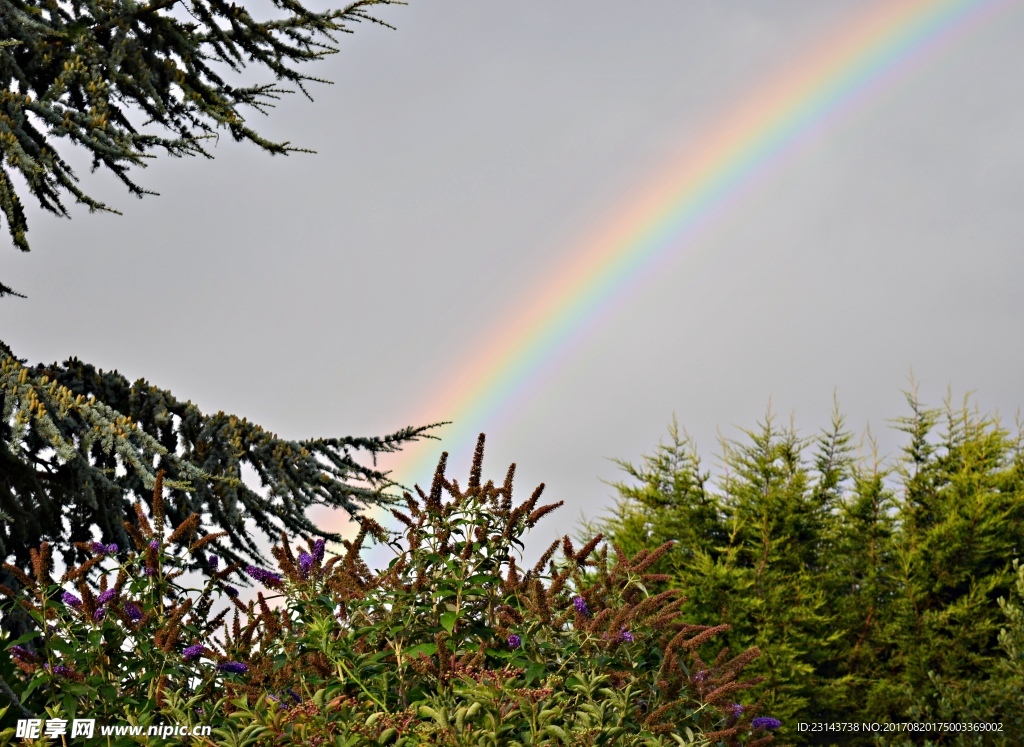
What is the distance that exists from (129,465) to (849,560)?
885 cm

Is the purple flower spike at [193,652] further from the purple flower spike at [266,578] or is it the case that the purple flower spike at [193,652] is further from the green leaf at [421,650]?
the green leaf at [421,650]

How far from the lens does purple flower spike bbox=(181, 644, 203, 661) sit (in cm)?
321

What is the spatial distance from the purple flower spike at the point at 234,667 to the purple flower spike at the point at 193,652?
87 millimetres

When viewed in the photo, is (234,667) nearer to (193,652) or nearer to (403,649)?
(193,652)

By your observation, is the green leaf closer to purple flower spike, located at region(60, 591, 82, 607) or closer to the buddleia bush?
the buddleia bush

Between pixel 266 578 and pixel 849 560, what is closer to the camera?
pixel 266 578

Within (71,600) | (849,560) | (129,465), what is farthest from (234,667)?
(849,560)

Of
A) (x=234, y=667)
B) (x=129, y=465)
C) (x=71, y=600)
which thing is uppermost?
(x=129, y=465)

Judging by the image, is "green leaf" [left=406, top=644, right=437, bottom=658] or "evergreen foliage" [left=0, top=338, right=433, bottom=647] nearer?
"green leaf" [left=406, top=644, right=437, bottom=658]

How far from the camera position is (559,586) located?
313cm

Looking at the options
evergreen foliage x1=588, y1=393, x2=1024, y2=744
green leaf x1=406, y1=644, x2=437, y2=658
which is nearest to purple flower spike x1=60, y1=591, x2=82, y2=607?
green leaf x1=406, y1=644, x2=437, y2=658

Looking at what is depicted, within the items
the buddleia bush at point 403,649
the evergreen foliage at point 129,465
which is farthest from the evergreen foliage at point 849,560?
the buddleia bush at point 403,649

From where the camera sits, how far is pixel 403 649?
3.09 metres

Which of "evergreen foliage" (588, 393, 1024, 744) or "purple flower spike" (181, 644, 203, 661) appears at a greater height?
"evergreen foliage" (588, 393, 1024, 744)
